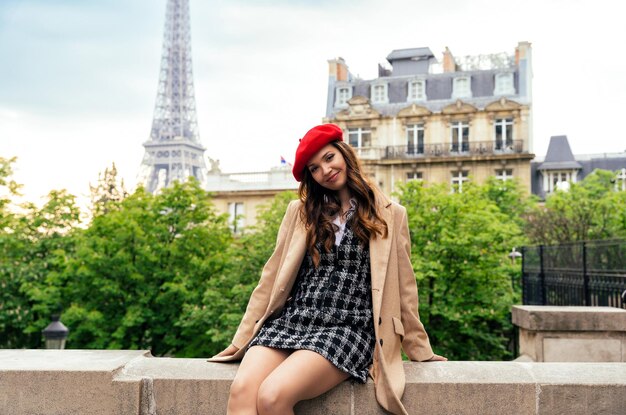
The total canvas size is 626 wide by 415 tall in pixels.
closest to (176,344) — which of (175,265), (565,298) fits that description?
(175,265)

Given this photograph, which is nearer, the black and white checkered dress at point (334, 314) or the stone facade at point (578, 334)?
the black and white checkered dress at point (334, 314)

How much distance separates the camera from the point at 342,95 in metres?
51.5

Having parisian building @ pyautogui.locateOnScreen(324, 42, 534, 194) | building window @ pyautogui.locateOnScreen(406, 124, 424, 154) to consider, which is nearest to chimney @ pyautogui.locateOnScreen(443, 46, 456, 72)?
parisian building @ pyautogui.locateOnScreen(324, 42, 534, 194)

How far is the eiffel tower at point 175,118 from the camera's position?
88938 mm

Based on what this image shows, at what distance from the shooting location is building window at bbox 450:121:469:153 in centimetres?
4612

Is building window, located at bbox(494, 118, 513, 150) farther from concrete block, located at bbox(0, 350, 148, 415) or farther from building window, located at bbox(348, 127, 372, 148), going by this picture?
concrete block, located at bbox(0, 350, 148, 415)

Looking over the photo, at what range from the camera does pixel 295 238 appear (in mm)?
4539

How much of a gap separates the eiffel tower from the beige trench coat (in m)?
78.9

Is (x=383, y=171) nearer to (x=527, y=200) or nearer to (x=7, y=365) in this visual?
(x=527, y=200)

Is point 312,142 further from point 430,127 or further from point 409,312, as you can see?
point 430,127

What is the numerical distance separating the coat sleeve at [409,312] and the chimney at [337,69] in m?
48.8

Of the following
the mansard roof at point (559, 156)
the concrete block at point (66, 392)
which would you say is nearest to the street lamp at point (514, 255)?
the concrete block at point (66, 392)

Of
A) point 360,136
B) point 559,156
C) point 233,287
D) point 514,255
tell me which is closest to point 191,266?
point 233,287

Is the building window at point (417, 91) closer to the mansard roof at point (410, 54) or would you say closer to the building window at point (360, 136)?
the mansard roof at point (410, 54)
